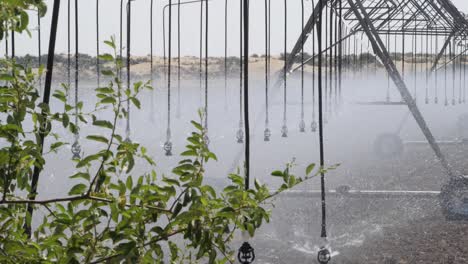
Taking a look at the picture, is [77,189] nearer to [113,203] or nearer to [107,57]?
[113,203]

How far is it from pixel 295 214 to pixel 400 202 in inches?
130

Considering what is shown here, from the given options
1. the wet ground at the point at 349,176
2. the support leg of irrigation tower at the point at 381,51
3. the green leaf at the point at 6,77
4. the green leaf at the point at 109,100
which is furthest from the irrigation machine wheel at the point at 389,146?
the green leaf at the point at 6,77

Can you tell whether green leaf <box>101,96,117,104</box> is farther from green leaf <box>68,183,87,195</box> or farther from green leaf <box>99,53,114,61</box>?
green leaf <box>68,183,87,195</box>

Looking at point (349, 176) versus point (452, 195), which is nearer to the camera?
point (452, 195)

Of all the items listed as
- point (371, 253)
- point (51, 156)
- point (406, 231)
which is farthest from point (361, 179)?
point (51, 156)

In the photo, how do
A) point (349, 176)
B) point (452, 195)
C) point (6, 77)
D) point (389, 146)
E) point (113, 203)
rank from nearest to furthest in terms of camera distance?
point (113, 203)
point (6, 77)
point (452, 195)
point (389, 146)
point (349, 176)

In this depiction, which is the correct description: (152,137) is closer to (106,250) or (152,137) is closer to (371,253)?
(371,253)

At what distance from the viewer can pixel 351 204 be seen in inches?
941

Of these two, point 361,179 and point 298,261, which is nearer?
point 298,261

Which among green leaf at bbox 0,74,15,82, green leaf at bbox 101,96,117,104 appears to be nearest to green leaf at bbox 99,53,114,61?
green leaf at bbox 101,96,117,104

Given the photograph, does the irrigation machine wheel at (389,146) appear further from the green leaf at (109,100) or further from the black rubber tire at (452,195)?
the green leaf at (109,100)

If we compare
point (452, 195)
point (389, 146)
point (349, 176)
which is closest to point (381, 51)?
point (452, 195)

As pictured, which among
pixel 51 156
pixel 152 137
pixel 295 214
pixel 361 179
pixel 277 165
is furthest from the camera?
pixel 152 137

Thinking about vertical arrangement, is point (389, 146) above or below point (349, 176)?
above
